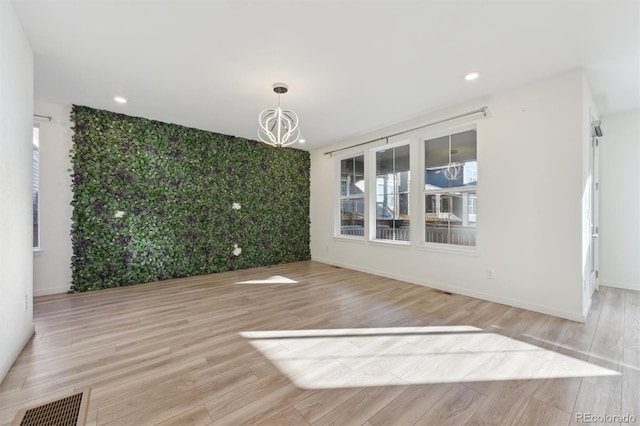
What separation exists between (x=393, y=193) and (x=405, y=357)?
132 inches

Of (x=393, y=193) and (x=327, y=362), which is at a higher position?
(x=393, y=193)

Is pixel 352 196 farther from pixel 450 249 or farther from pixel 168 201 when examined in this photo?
pixel 168 201

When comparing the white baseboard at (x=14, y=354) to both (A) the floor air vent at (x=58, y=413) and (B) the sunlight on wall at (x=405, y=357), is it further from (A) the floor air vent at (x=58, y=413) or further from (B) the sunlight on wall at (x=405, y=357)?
(B) the sunlight on wall at (x=405, y=357)

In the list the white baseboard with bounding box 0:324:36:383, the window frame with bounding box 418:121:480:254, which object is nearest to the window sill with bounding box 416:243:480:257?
the window frame with bounding box 418:121:480:254

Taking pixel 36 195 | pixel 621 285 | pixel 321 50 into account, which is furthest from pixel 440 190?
pixel 36 195

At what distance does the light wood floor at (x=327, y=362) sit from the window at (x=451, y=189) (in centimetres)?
109

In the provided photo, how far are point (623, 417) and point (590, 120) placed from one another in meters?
3.31

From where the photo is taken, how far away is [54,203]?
384 cm

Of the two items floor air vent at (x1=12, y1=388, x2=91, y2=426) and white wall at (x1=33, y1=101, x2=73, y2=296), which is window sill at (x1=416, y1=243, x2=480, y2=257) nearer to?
floor air vent at (x1=12, y1=388, x2=91, y2=426)

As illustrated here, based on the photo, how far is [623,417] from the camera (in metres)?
1.54

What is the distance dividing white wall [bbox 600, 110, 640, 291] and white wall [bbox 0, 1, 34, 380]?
23.2 ft

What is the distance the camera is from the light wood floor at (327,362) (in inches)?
62.8

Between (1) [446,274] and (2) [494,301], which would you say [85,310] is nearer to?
(1) [446,274]

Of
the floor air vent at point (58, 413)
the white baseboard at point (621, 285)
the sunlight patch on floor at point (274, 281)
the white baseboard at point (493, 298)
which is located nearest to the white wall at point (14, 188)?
the floor air vent at point (58, 413)
